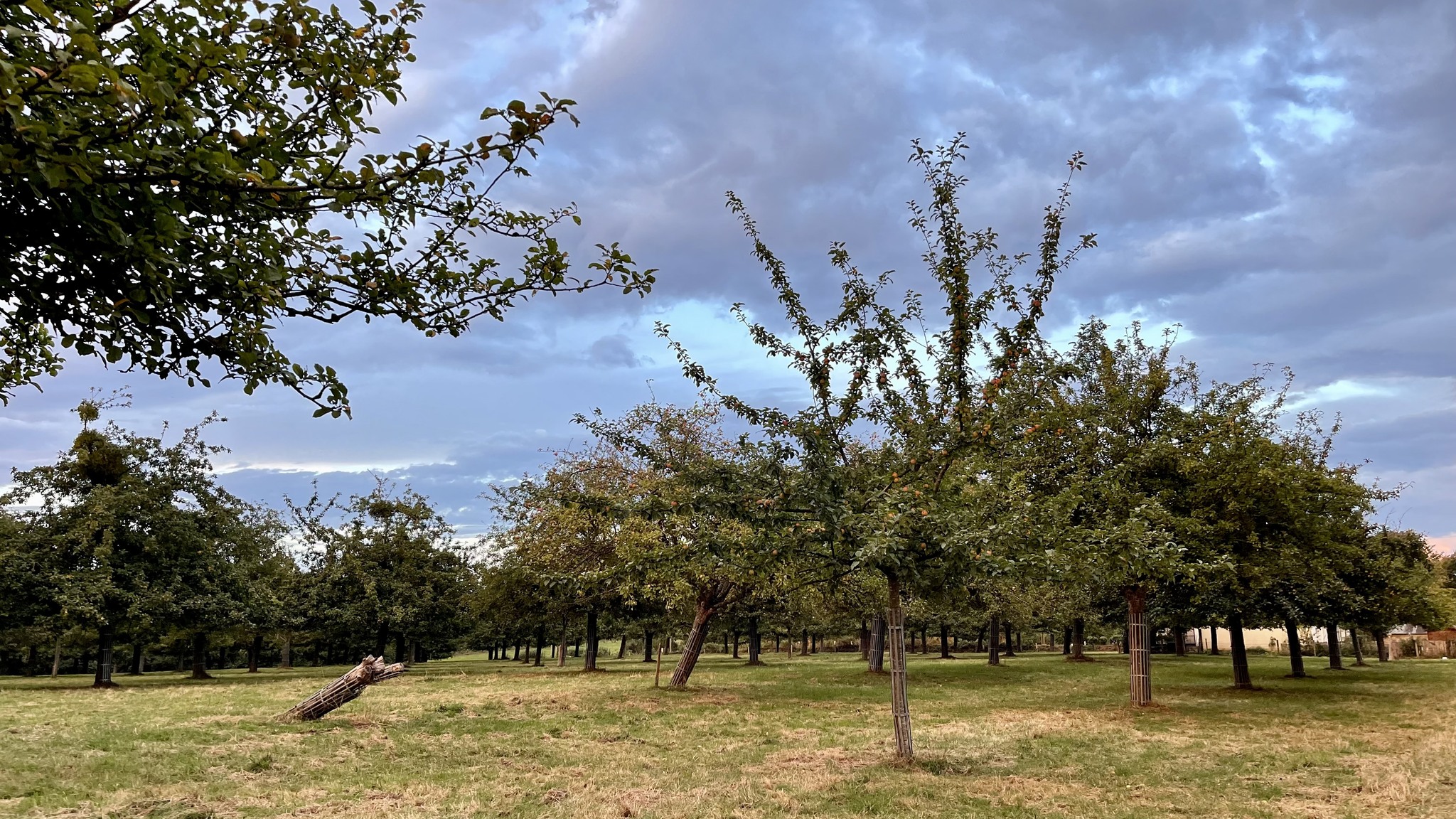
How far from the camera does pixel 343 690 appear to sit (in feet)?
51.0

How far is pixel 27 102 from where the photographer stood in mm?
3297

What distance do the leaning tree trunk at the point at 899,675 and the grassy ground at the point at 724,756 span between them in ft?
1.61

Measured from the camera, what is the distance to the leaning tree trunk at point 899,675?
11.1 m

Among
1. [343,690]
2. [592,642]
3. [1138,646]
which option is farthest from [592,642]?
[1138,646]

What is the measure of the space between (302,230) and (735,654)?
53.9 metres

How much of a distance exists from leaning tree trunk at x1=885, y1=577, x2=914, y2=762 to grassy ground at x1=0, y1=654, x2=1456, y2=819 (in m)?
0.49

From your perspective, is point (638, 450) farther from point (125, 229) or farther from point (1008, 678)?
point (1008, 678)

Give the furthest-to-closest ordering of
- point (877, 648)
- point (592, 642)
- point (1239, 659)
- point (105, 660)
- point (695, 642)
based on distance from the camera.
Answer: point (592, 642) → point (877, 648) → point (105, 660) → point (695, 642) → point (1239, 659)

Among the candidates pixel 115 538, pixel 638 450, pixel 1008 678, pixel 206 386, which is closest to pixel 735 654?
pixel 1008 678

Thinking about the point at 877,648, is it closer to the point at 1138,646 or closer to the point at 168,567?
the point at 1138,646

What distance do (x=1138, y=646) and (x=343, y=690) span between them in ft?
61.9

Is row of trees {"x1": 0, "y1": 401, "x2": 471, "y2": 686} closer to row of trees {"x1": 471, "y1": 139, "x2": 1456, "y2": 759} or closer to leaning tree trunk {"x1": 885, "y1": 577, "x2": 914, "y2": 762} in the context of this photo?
row of trees {"x1": 471, "y1": 139, "x2": 1456, "y2": 759}

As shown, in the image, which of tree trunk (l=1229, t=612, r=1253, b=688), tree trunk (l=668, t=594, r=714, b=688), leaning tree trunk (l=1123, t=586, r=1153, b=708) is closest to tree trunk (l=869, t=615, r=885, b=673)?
tree trunk (l=668, t=594, r=714, b=688)

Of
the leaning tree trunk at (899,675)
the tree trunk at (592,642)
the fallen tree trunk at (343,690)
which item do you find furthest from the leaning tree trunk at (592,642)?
the leaning tree trunk at (899,675)
